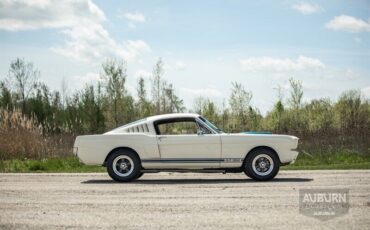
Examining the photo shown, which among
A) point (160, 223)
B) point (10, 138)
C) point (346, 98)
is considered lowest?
point (160, 223)

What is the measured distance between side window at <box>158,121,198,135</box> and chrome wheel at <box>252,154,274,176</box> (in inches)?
64.9

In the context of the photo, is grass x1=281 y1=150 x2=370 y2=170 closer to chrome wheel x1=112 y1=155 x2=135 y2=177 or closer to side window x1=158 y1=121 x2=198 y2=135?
side window x1=158 y1=121 x2=198 y2=135

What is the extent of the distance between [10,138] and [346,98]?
97.9ft

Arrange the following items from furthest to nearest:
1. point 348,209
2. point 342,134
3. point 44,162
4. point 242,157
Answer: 1. point 342,134
2. point 44,162
3. point 242,157
4. point 348,209

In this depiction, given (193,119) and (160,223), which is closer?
(160,223)

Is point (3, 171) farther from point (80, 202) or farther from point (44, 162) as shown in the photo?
point (80, 202)

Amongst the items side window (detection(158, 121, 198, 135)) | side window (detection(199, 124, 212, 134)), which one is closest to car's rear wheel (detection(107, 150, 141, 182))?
side window (detection(158, 121, 198, 135))

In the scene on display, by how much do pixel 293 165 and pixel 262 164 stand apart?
21.0 ft

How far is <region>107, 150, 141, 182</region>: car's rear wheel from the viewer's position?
42.0ft

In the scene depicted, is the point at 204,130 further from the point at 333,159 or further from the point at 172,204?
the point at 333,159

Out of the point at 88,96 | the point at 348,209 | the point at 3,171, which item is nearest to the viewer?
the point at 348,209

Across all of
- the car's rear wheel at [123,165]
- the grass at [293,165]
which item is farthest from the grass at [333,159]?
the car's rear wheel at [123,165]

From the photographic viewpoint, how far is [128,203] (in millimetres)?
8859

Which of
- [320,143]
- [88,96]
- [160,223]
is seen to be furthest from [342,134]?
[88,96]
